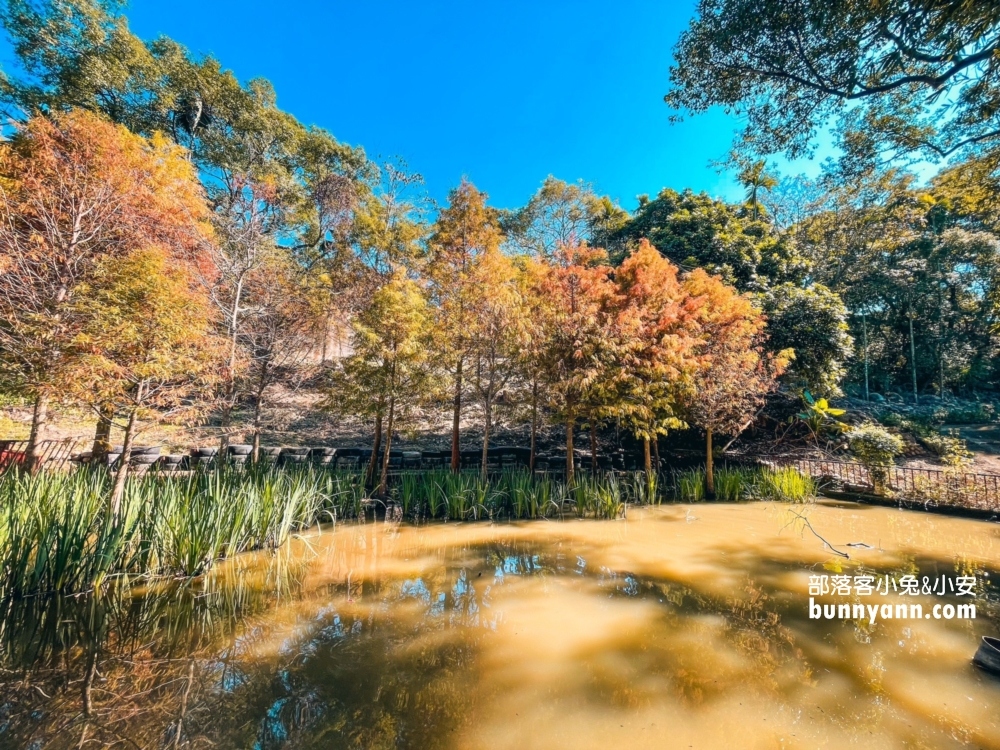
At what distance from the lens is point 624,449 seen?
12031 mm

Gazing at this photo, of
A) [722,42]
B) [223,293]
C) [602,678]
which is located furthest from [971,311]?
[223,293]

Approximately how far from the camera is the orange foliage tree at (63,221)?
5027 mm

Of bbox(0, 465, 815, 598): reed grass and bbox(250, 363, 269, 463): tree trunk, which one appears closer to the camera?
bbox(0, 465, 815, 598): reed grass

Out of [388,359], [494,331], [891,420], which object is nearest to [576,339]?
[494,331]

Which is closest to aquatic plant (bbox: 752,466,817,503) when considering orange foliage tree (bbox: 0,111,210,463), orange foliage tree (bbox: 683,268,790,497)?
orange foliage tree (bbox: 683,268,790,497)

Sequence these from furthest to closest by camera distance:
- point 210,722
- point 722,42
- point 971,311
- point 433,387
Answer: point 971,311 < point 433,387 < point 722,42 < point 210,722

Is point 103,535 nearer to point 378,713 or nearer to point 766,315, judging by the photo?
point 378,713

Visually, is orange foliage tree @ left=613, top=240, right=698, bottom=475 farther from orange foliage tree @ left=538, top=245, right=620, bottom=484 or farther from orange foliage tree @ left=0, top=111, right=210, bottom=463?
orange foliage tree @ left=0, top=111, right=210, bottom=463

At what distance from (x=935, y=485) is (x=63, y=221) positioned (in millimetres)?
16080

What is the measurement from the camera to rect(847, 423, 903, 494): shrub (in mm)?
8039

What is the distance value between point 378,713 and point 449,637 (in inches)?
37.0

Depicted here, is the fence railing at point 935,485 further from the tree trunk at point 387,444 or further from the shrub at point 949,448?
the tree trunk at point 387,444

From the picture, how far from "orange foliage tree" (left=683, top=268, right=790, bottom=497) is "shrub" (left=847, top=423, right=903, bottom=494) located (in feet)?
6.55

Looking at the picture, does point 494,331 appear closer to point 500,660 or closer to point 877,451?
point 500,660
